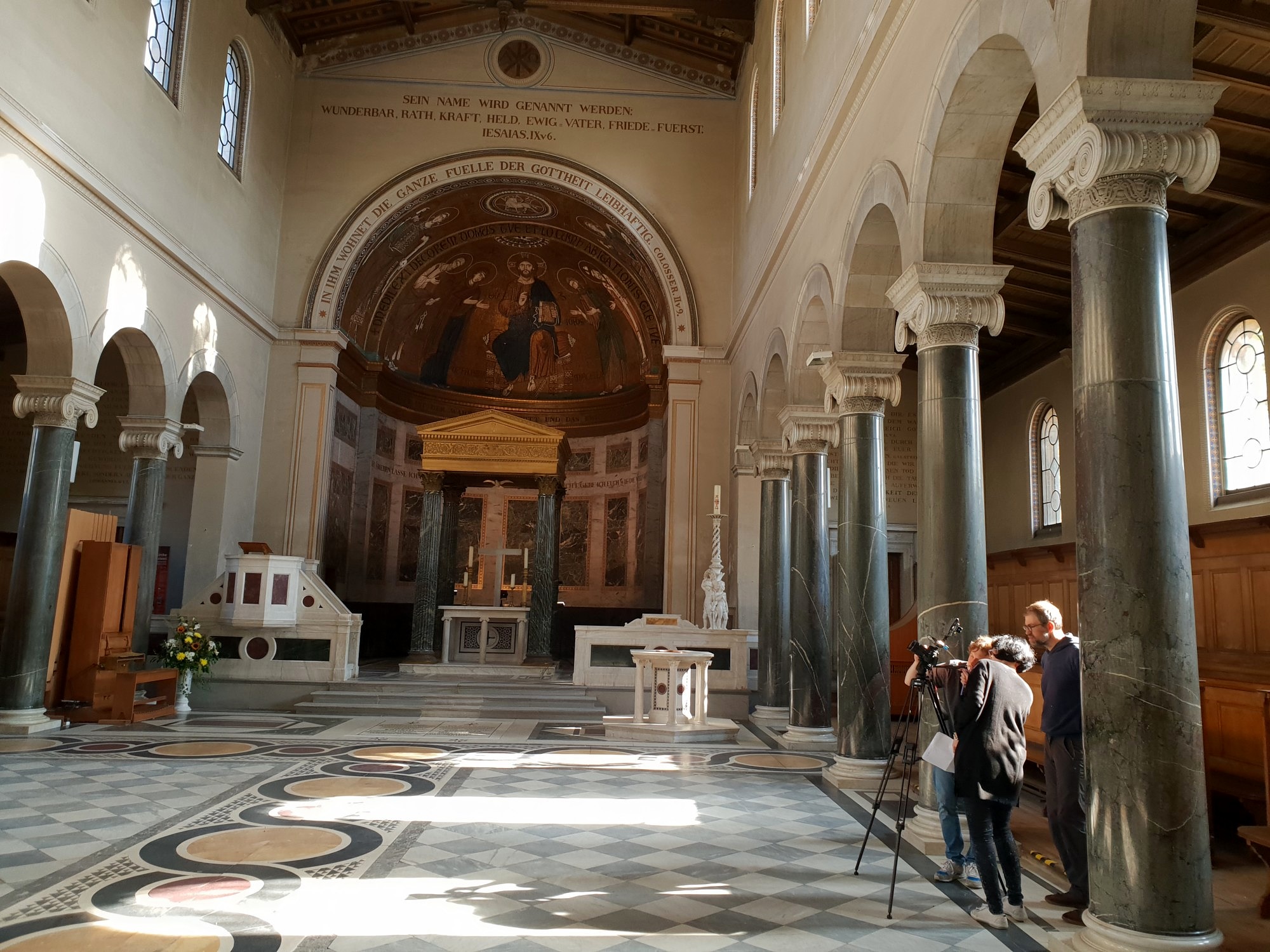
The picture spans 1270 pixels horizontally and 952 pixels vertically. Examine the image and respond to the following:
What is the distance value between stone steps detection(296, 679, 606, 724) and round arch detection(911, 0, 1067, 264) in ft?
26.0

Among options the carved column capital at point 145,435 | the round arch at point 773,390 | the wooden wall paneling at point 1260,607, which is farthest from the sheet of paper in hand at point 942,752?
the carved column capital at point 145,435

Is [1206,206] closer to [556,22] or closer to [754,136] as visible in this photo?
[754,136]

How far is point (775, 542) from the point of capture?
12984mm

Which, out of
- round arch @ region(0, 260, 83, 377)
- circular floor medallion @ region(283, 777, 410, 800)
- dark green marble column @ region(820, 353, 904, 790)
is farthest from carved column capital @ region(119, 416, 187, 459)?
dark green marble column @ region(820, 353, 904, 790)

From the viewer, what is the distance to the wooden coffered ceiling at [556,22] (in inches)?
616

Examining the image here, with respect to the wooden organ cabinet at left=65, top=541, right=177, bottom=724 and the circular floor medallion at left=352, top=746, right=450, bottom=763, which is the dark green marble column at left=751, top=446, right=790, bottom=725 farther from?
the wooden organ cabinet at left=65, top=541, right=177, bottom=724

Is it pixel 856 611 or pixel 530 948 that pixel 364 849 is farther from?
pixel 856 611

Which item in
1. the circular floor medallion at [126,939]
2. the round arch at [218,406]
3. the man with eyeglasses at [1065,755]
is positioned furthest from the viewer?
the round arch at [218,406]

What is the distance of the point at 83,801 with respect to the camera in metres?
6.78

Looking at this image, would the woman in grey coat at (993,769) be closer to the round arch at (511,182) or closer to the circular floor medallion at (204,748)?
the circular floor medallion at (204,748)

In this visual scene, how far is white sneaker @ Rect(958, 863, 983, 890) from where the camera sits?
5.20m

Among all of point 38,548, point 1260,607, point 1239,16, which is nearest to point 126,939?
point 38,548

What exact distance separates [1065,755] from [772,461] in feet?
28.4

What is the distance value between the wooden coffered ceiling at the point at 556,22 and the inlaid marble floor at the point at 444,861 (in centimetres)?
1226
